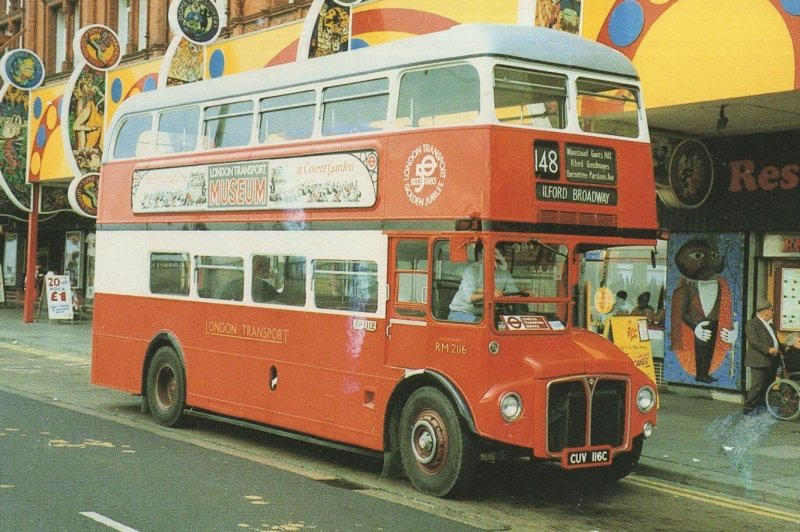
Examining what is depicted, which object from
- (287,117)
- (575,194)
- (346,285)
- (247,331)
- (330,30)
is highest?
(330,30)

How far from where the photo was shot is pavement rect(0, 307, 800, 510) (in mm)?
9930

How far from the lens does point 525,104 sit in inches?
356

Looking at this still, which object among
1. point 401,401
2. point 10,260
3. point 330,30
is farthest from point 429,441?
point 10,260

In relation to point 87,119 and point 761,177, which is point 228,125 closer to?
point 761,177

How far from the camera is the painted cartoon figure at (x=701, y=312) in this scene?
51.9 ft

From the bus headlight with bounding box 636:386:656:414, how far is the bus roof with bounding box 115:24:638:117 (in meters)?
2.94

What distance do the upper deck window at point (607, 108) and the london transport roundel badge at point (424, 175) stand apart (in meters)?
1.34

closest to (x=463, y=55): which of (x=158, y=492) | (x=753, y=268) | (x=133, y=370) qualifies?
(x=158, y=492)

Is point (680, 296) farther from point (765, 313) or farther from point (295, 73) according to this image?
point (295, 73)

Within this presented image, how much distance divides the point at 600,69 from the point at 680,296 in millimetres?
7650

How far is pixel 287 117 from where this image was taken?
36.3 ft

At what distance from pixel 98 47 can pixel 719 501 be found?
21.0 meters

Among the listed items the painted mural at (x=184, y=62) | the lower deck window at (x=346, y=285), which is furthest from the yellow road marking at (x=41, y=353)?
the lower deck window at (x=346, y=285)

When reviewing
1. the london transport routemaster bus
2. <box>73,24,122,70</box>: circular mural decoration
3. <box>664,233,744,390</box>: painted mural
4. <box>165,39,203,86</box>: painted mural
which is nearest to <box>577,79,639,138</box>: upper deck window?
the london transport routemaster bus
